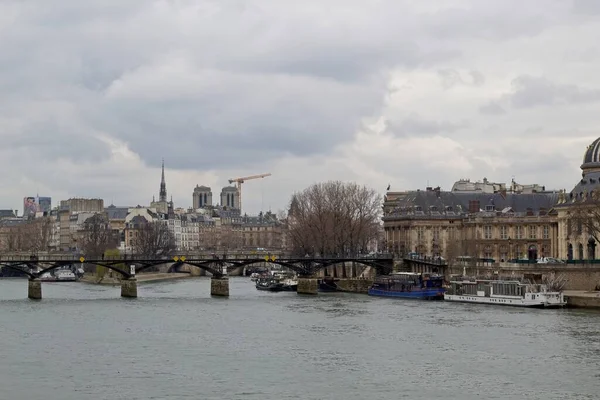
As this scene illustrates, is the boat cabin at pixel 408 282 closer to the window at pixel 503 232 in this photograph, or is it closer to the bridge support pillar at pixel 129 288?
the bridge support pillar at pixel 129 288

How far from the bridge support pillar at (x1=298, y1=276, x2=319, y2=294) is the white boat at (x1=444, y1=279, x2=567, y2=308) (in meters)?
15.2

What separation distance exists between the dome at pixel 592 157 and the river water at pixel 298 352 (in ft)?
77.8

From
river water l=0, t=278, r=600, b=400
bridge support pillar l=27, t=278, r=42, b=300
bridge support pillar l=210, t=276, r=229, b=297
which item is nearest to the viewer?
river water l=0, t=278, r=600, b=400

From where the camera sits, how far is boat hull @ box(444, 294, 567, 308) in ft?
267

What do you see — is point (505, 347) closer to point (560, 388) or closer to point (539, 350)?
point (539, 350)

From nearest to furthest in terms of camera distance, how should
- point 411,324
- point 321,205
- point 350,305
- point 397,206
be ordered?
1. point 411,324
2. point 350,305
3. point 321,205
4. point 397,206

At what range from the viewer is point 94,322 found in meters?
73.1

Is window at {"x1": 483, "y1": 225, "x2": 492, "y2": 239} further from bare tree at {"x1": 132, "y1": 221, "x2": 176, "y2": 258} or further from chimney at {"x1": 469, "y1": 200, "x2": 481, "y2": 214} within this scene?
bare tree at {"x1": 132, "y1": 221, "x2": 176, "y2": 258}

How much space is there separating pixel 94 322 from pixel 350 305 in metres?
21.1

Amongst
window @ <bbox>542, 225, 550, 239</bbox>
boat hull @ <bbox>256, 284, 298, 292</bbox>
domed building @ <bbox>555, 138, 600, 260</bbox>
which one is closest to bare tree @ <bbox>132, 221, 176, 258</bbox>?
boat hull @ <bbox>256, 284, 298, 292</bbox>

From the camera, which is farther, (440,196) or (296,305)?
(440,196)

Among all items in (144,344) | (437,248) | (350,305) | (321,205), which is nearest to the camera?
(144,344)

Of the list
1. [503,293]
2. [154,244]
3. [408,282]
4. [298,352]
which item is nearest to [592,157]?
[408,282]

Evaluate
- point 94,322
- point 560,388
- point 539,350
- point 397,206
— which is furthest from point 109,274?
point 560,388
